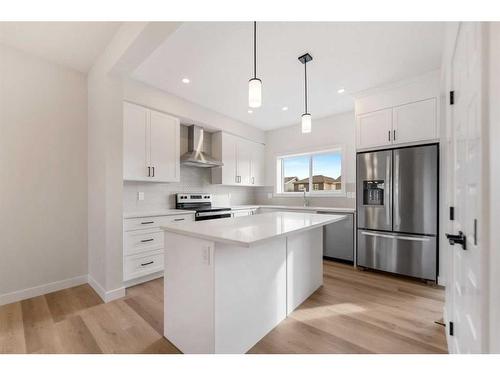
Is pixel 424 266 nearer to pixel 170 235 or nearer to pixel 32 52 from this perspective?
pixel 170 235

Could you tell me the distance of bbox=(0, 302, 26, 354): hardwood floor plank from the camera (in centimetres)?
163

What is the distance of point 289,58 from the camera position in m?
2.44

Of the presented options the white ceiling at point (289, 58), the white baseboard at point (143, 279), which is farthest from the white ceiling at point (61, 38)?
the white baseboard at point (143, 279)

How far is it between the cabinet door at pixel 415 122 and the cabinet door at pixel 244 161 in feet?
9.12

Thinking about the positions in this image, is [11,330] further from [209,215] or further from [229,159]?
[229,159]

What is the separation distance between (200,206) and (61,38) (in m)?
2.77

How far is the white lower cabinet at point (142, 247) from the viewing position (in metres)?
2.74

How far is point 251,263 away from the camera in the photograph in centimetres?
168

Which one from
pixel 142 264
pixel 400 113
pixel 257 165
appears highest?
pixel 400 113

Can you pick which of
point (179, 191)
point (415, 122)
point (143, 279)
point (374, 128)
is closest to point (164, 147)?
point (179, 191)

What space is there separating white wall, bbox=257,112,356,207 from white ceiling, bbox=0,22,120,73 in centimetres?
364

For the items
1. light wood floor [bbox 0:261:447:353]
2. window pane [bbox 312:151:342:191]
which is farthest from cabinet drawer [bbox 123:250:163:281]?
window pane [bbox 312:151:342:191]

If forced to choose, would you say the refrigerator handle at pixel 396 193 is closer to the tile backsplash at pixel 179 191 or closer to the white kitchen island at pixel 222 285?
the white kitchen island at pixel 222 285
